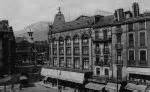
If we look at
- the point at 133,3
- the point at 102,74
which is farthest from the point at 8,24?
the point at 133,3

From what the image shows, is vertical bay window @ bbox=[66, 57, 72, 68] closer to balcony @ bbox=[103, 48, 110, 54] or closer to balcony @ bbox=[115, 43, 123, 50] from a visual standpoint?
balcony @ bbox=[103, 48, 110, 54]

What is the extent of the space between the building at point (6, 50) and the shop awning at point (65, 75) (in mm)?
9345

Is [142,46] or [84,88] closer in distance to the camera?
[142,46]

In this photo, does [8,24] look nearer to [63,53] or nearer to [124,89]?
[63,53]

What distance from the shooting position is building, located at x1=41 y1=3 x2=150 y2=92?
3938cm

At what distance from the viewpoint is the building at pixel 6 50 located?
60.0m

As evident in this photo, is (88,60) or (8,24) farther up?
(8,24)

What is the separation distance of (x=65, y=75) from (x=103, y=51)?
1303 cm

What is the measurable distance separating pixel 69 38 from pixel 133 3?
1981 cm

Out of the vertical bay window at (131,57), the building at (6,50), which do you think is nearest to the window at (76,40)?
the vertical bay window at (131,57)

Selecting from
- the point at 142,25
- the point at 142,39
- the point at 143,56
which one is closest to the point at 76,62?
the point at 143,56

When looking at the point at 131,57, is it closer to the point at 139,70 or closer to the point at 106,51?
the point at 139,70

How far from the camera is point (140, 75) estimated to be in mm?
39344

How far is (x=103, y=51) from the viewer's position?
151 ft
